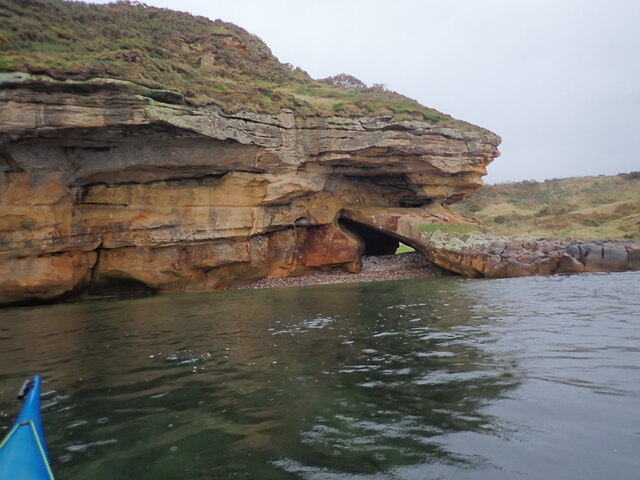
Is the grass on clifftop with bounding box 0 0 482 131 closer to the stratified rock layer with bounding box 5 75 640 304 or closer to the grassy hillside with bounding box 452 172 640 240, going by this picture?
the stratified rock layer with bounding box 5 75 640 304

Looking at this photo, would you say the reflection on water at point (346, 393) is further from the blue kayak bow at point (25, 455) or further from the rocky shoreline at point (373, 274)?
the rocky shoreline at point (373, 274)

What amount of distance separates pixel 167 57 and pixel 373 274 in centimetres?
1715

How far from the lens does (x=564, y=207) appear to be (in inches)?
2025

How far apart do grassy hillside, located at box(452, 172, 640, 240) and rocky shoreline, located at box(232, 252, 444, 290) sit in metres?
7.63

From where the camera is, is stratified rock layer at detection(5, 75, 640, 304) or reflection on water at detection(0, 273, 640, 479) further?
stratified rock layer at detection(5, 75, 640, 304)

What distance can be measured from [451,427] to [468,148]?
2443 centimetres

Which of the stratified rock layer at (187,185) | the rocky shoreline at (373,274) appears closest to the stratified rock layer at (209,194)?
the stratified rock layer at (187,185)

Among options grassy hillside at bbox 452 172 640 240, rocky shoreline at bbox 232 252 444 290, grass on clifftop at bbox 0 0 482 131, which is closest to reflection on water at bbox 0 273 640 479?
grass on clifftop at bbox 0 0 482 131

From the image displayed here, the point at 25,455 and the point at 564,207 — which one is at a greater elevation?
the point at 564,207

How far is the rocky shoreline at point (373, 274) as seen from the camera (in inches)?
961

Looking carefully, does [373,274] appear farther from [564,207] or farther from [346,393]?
[564,207]

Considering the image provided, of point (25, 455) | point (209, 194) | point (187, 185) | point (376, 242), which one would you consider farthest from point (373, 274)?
point (25, 455)

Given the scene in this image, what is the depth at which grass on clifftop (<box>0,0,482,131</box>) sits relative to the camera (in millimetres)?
17683

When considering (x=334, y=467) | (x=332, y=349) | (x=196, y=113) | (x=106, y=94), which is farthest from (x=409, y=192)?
(x=334, y=467)
